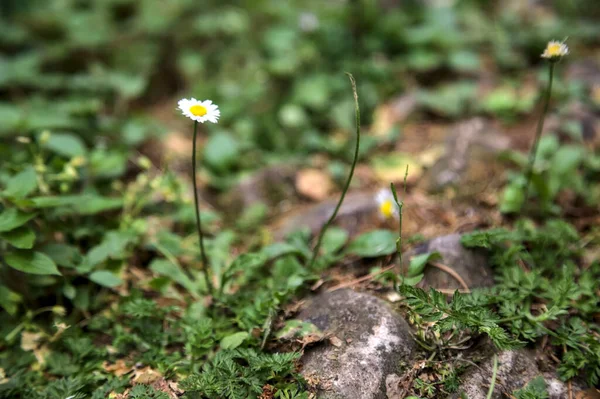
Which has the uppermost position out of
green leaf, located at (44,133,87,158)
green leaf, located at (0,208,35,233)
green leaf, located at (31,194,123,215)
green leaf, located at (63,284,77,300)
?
green leaf, located at (0,208,35,233)

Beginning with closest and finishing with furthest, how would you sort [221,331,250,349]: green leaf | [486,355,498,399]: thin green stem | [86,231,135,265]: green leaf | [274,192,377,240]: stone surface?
[486,355,498,399]: thin green stem → [221,331,250,349]: green leaf → [86,231,135,265]: green leaf → [274,192,377,240]: stone surface

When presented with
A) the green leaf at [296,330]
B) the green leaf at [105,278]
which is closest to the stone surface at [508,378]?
the green leaf at [296,330]

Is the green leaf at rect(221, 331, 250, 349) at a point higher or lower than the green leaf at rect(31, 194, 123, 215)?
lower

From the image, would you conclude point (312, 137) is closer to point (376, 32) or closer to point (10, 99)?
point (376, 32)

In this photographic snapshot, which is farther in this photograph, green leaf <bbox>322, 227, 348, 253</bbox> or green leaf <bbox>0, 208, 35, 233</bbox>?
green leaf <bbox>322, 227, 348, 253</bbox>

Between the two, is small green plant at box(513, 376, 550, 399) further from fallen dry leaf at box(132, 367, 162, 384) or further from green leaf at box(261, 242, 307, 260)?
fallen dry leaf at box(132, 367, 162, 384)

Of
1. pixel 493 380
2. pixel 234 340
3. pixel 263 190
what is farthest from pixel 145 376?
pixel 263 190

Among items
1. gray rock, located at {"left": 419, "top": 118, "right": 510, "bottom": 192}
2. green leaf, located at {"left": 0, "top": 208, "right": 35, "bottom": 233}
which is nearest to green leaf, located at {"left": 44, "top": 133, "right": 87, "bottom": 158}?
green leaf, located at {"left": 0, "top": 208, "right": 35, "bottom": 233}

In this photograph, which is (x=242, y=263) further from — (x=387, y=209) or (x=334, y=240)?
(x=387, y=209)
